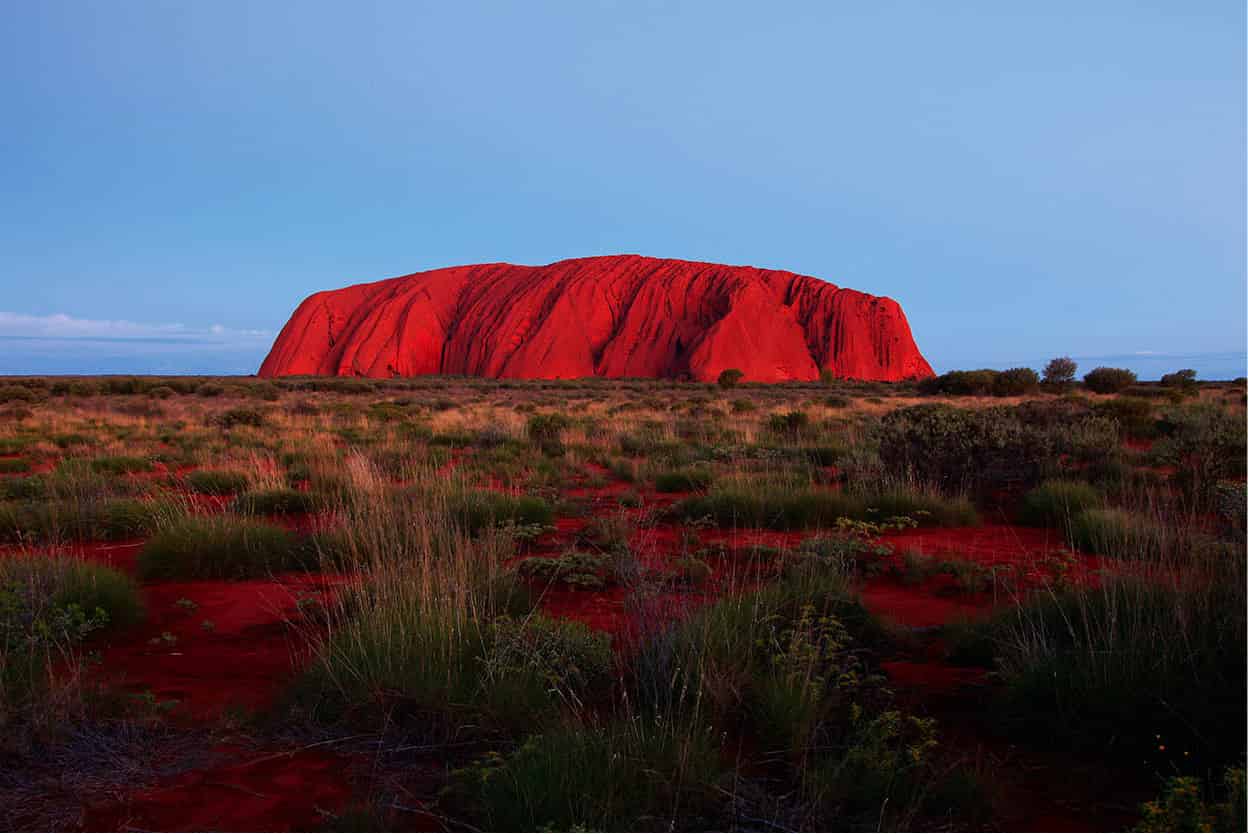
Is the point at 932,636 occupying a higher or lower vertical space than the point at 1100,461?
lower

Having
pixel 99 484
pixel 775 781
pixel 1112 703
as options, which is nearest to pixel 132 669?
pixel 775 781

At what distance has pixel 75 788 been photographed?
106 inches

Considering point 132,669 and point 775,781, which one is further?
point 132,669

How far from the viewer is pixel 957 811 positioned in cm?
247

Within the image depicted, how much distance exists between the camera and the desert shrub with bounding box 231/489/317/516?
26.4 ft

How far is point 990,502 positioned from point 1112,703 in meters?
6.14

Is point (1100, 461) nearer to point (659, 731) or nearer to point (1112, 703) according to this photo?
point (1112, 703)

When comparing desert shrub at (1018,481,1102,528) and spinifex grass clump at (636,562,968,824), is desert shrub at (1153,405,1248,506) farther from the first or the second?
spinifex grass clump at (636,562,968,824)

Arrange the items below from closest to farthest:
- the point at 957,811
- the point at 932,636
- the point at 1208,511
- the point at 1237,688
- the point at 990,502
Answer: the point at 957,811 → the point at 1237,688 → the point at 932,636 → the point at 1208,511 → the point at 990,502

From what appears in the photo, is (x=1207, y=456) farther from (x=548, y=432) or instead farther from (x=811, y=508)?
(x=548, y=432)

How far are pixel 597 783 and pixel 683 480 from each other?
7380mm

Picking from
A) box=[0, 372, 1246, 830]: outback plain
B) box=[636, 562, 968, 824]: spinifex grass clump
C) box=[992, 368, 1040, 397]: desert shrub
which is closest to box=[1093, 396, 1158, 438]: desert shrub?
box=[0, 372, 1246, 830]: outback plain

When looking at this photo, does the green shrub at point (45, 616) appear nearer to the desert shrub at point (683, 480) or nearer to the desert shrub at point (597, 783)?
the desert shrub at point (597, 783)

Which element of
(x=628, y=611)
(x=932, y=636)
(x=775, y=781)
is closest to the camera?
(x=775, y=781)
